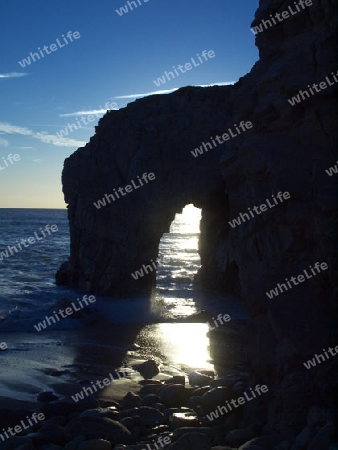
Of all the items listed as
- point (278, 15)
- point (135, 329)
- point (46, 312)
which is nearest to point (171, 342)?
point (135, 329)

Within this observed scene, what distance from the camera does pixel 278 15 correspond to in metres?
13.0

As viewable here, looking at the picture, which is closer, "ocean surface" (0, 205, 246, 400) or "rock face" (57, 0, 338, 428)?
"rock face" (57, 0, 338, 428)

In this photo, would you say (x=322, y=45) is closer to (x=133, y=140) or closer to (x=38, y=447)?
(x=38, y=447)

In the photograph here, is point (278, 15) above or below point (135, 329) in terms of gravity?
above

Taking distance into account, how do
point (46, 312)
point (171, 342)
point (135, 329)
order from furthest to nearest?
point (46, 312) < point (135, 329) < point (171, 342)

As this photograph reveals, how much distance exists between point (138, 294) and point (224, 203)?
7.86m

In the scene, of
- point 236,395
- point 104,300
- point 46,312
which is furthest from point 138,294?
point 236,395

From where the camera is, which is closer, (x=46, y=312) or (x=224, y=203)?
(x=46, y=312)

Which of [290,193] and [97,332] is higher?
[290,193]

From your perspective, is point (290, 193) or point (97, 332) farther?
point (97, 332)

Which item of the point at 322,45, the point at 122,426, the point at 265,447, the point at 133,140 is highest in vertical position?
the point at 133,140

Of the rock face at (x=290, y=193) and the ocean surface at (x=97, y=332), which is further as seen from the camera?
the ocean surface at (x=97, y=332)

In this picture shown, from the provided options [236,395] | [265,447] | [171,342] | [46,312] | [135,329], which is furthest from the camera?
[46,312]

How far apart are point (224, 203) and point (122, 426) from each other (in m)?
21.5
